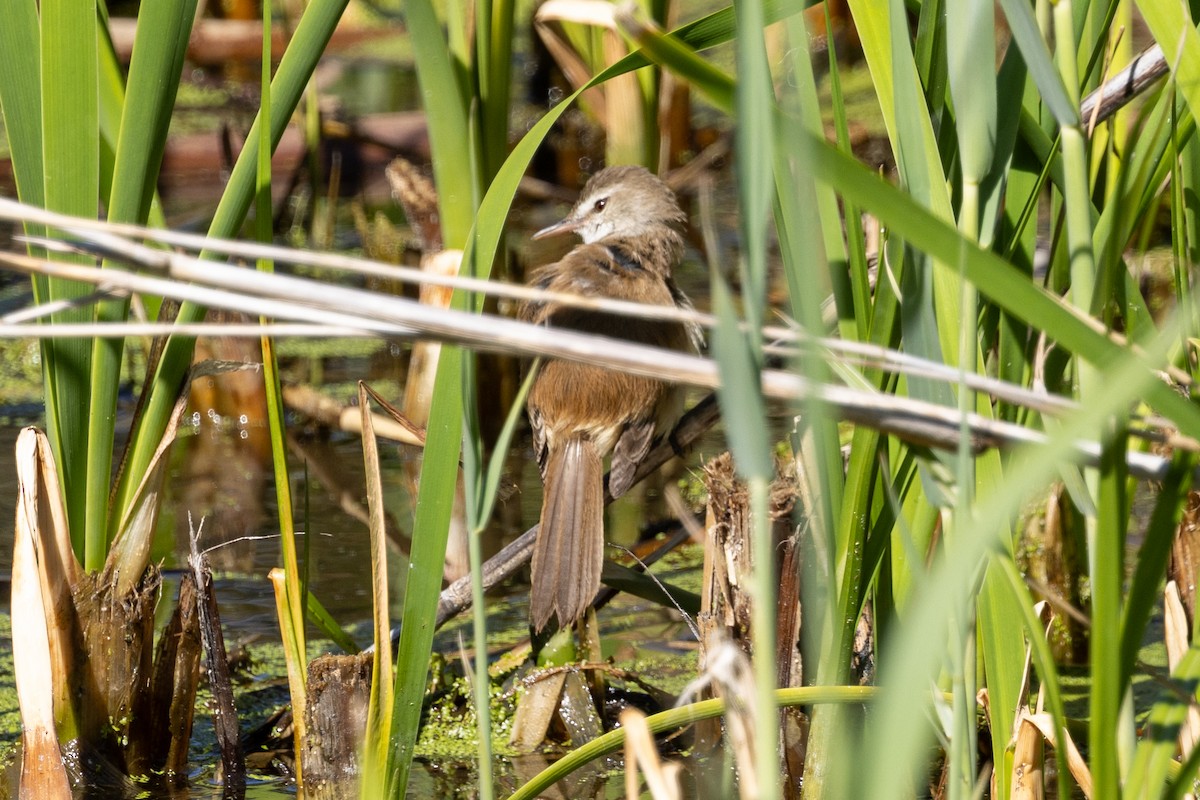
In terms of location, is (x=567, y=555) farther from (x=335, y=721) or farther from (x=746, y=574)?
(x=335, y=721)

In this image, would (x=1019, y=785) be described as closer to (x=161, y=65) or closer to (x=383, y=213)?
(x=161, y=65)

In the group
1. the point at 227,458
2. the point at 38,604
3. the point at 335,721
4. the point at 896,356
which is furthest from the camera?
the point at 227,458

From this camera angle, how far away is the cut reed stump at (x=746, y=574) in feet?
7.38

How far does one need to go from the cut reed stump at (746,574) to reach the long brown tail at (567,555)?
224 mm

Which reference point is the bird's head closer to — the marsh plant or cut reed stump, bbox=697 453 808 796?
the marsh plant

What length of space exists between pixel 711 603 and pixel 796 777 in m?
0.34

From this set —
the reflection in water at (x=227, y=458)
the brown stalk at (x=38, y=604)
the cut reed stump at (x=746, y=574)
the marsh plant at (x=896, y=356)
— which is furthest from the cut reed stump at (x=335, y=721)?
the reflection in water at (x=227, y=458)

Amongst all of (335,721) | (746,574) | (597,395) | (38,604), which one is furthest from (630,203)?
(38,604)

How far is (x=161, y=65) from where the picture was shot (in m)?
1.98

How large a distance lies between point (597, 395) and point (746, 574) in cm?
79

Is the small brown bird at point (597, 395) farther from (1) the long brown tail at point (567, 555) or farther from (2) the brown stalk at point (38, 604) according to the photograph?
(2) the brown stalk at point (38, 604)

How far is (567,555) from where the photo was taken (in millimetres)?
2443

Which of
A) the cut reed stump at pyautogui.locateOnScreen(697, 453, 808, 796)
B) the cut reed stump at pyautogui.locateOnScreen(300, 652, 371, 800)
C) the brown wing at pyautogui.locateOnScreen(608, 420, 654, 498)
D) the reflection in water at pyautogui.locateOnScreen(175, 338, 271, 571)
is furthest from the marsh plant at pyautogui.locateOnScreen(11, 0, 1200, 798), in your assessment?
the reflection in water at pyautogui.locateOnScreen(175, 338, 271, 571)

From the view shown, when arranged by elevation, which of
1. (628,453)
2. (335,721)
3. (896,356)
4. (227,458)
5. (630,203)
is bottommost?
(335,721)
